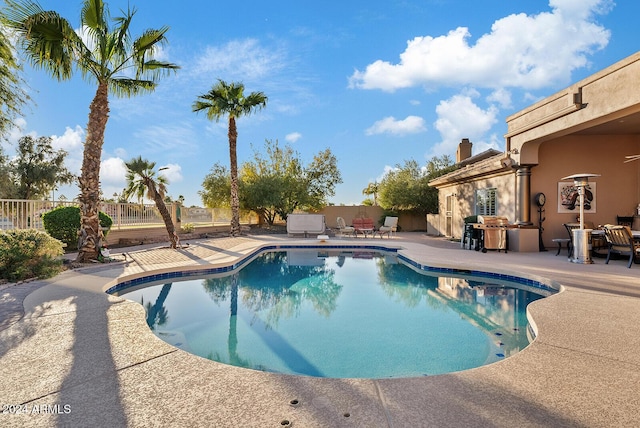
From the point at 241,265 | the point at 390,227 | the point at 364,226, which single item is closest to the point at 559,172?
the point at 390,227

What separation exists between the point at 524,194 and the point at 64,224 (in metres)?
13.9

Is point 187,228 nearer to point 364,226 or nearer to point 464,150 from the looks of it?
point 364,226

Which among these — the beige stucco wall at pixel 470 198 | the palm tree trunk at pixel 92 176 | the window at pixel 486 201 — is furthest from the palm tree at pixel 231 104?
the window at pixel 486 201

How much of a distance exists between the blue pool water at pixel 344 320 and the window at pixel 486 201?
19.3 feet

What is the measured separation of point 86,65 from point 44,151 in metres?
19.6

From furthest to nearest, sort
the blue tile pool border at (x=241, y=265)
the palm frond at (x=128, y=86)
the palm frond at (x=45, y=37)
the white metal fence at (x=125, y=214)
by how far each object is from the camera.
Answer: the white metal fence at (x=125, y=214), the palm frond at (x=128, y=86), the palm frond at (x=45, y=37), the blue tile pool border at (x=241, y=265)

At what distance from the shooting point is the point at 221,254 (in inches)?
388

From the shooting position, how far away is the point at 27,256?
6.12 m

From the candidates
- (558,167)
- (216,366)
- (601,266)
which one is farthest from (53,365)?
(558,167)

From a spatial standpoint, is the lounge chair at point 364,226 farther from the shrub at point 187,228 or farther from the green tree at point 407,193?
the shrub at point 187,228

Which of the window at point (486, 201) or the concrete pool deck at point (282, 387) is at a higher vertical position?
the window at point (486, 201)

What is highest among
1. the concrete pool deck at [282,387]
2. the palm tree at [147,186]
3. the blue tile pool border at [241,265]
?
the palm tree at [147,186]

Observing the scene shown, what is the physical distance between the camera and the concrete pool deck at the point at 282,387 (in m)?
2.00

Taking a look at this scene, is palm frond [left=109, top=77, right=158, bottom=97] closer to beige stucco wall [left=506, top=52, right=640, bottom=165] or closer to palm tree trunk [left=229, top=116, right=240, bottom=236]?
palm tree trunk [left=229, top=116, right=240, bottom=236]
